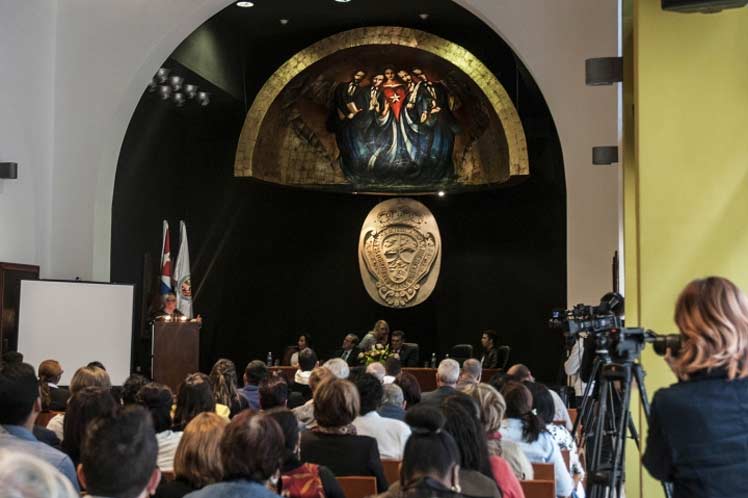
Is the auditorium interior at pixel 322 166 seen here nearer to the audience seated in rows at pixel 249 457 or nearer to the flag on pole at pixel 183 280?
the flag on pole at pixel 183 280

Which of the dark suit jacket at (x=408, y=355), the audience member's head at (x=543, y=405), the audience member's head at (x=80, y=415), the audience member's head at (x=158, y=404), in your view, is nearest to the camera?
the audience member's head at (x=80, y=415)

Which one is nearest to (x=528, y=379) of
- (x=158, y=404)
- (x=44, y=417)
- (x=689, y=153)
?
(x=689, y=153)

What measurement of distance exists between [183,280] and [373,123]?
388cm

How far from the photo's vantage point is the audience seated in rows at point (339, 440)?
4797 mm

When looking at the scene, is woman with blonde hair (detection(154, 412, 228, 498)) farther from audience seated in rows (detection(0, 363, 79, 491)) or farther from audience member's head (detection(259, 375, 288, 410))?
audience member's head (detection(259, 375, 288, 410))

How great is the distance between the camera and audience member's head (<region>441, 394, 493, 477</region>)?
3.77m

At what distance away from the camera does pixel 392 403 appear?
671cm

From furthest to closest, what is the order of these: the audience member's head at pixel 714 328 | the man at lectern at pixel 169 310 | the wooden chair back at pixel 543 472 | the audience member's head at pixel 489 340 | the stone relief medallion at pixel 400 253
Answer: the stone relief medallion at pixel 400 253
the audience member's head at pixel 489 340
the man at lectern at pixel 169 310
the wooden chair back at pixel 543 472
the audience member's head at pixel 714 328

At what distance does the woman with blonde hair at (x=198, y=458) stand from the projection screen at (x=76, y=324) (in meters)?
7.80

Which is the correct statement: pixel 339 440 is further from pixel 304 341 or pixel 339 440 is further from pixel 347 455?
pixel 304 341

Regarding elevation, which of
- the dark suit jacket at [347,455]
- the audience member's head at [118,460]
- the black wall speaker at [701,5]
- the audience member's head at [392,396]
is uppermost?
the black wall speaker at [701,5]

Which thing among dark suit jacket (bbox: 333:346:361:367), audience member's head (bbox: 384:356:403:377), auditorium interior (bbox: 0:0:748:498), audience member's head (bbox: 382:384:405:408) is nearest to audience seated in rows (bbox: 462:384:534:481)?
audience member's head (bbox: 382:384:405:408)

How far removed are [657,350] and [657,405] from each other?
6.6 inches

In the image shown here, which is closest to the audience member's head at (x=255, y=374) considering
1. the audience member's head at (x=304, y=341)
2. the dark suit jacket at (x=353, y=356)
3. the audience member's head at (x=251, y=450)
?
the audience member's head at (x=251, y=450)
